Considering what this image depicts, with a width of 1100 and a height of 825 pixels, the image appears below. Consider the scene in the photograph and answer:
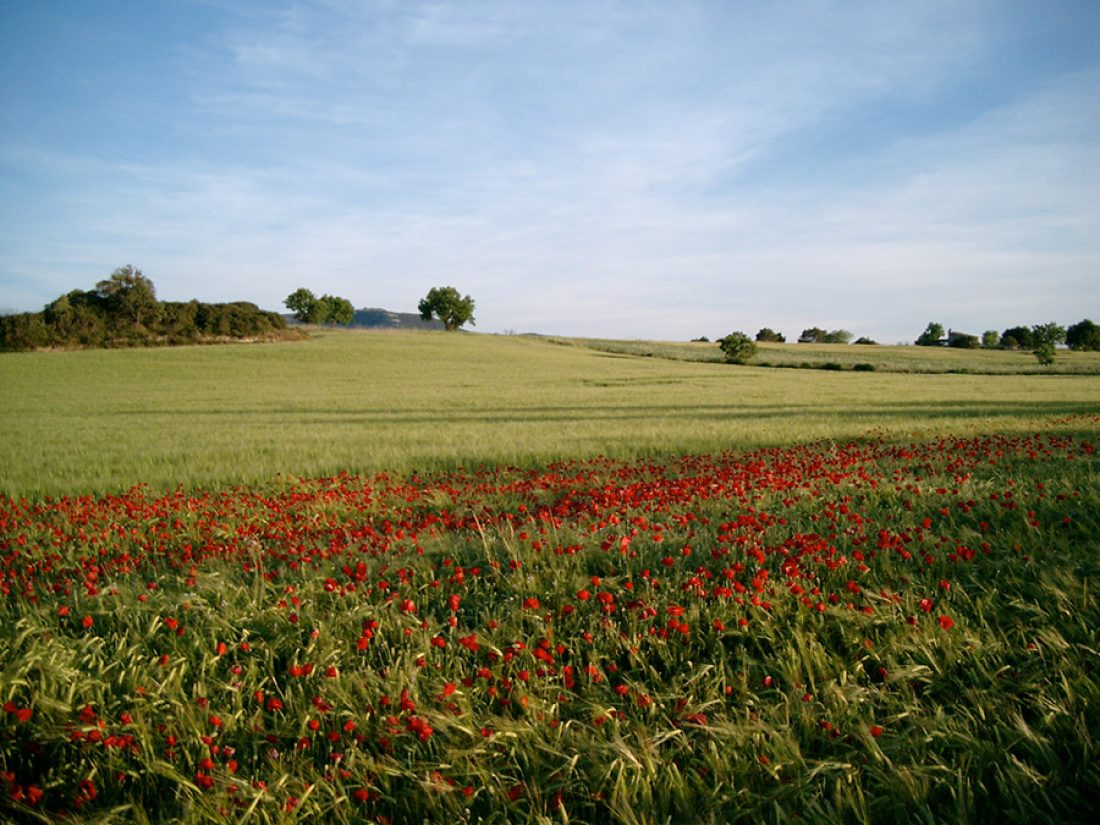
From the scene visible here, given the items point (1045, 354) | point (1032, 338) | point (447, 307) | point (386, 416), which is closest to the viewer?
point (386, 416)

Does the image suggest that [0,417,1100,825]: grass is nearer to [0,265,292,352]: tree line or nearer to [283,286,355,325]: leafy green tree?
[0,265,292,352]: tree line

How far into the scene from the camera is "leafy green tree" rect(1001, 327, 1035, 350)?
96.9 m

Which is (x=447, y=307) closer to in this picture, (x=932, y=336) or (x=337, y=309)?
(x=337, y=309)

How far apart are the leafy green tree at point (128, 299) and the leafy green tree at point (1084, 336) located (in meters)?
127

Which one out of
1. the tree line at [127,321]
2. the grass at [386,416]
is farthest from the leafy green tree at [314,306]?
the grass at [386,416]

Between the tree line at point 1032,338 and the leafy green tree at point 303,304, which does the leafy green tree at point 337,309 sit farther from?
the tree line at point 1032,338

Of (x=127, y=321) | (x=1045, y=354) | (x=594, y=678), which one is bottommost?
(x=594, y=678)

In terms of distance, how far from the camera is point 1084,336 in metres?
90.6

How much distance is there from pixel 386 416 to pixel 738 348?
49542mm

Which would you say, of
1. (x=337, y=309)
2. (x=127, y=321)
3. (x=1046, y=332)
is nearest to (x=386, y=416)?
(x=127, y=321)

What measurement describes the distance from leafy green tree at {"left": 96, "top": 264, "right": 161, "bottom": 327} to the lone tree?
58678 millimetres

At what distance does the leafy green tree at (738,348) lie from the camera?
202 feet

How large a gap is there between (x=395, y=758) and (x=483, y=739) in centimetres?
43

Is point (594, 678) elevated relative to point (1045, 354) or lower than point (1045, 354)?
lower
